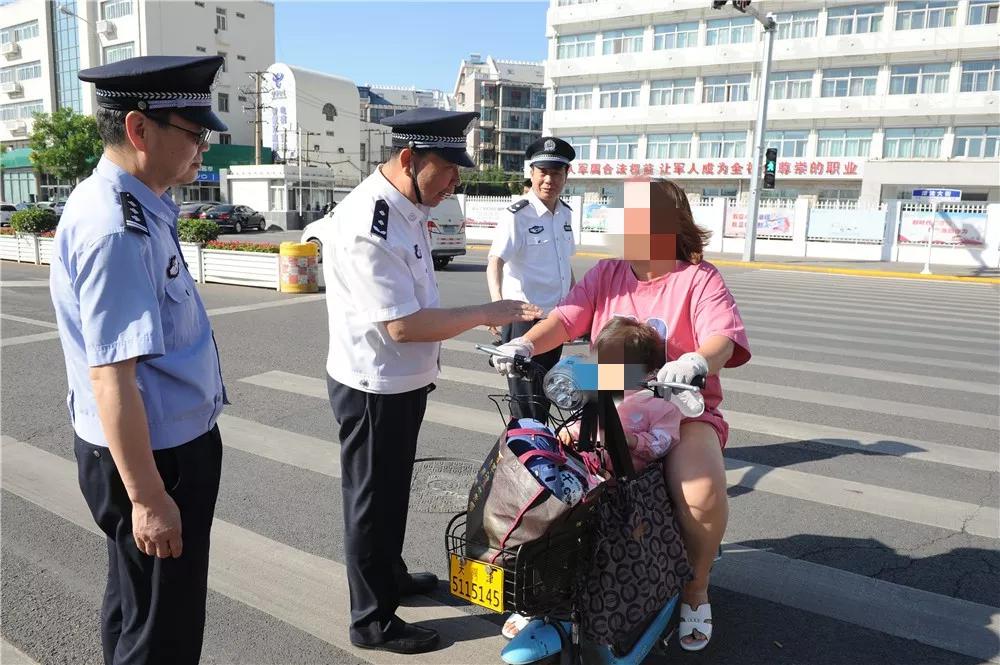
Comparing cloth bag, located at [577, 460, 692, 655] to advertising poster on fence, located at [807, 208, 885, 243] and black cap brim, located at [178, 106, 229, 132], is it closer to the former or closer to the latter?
black cap brim, located at [178, 106, 229, 132]

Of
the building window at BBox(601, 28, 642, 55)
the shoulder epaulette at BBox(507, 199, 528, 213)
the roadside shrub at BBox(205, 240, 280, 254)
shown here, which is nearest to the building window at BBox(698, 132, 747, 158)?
the building window at BBox(601, 28, 642, 55)

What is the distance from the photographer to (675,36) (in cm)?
4481

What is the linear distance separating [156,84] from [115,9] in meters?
69.7

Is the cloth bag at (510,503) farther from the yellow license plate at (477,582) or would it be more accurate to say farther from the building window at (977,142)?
Result: the building window at (977,142)

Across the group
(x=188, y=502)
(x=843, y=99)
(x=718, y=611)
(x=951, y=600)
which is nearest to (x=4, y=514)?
(x=188, y=502)

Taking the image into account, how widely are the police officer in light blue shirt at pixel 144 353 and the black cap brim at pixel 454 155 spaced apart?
805 mm

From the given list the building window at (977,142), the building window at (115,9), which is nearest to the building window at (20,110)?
the building window at (115,9)

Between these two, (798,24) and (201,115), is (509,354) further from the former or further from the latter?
(798,24)

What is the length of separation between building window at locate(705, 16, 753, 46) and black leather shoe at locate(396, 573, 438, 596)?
4514 centimetres

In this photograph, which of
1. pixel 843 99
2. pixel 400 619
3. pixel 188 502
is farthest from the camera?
pixel 843 99

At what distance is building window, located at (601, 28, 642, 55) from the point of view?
46188 millimetres

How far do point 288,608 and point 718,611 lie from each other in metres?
1.87

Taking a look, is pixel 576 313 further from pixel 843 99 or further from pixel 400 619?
pixel 843 99

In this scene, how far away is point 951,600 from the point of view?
318cm
